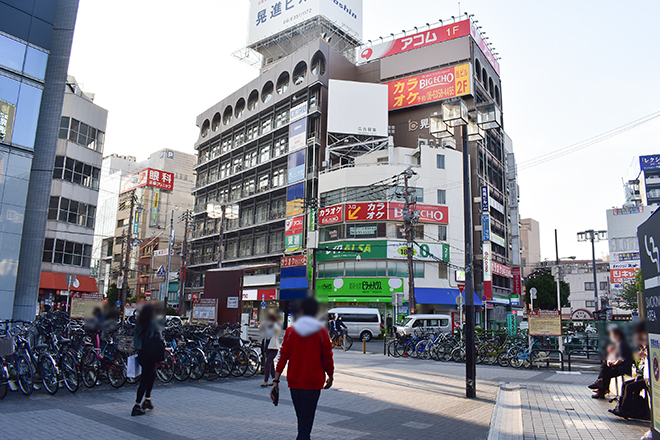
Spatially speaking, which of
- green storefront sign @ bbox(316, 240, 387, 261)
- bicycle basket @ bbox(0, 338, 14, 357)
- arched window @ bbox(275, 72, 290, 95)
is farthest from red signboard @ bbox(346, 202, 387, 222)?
bicycle basket @ bbox(0, 338, 14, 357)

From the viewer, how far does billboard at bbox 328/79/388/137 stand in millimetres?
50500

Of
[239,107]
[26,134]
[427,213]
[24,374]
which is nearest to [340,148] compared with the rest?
[427,213]

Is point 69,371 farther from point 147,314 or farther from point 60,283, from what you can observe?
point 60,283

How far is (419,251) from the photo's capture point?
44.3 metres

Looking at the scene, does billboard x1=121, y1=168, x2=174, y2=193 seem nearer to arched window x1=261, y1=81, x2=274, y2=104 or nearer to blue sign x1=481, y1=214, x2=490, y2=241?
arched window x1=261, y1=81, x2=274, y2=104

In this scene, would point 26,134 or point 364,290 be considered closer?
point 26,134

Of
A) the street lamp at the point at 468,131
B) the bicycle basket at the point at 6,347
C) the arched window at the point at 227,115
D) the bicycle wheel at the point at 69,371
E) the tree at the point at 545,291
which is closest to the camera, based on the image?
the bicycle basket at the point at 6,347

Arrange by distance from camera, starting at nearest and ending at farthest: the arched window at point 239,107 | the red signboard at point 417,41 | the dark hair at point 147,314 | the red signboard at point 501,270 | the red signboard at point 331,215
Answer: the dark hair at point 147,314
the red signboard at point 331,215
the red signboard at point 501,270
the red signboard at point 417,41
the arched window at point 239,107

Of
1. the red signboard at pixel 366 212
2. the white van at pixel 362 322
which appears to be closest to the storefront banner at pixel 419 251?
the red signboard at pixel 366 212

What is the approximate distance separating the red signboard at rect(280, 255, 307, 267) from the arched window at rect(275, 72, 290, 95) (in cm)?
2117

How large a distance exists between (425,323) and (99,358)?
1010 inches

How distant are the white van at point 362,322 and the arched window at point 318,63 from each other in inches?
1187

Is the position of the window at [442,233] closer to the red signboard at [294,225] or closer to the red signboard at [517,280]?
the red signboard at [294,225]

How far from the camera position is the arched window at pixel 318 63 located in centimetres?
5466
